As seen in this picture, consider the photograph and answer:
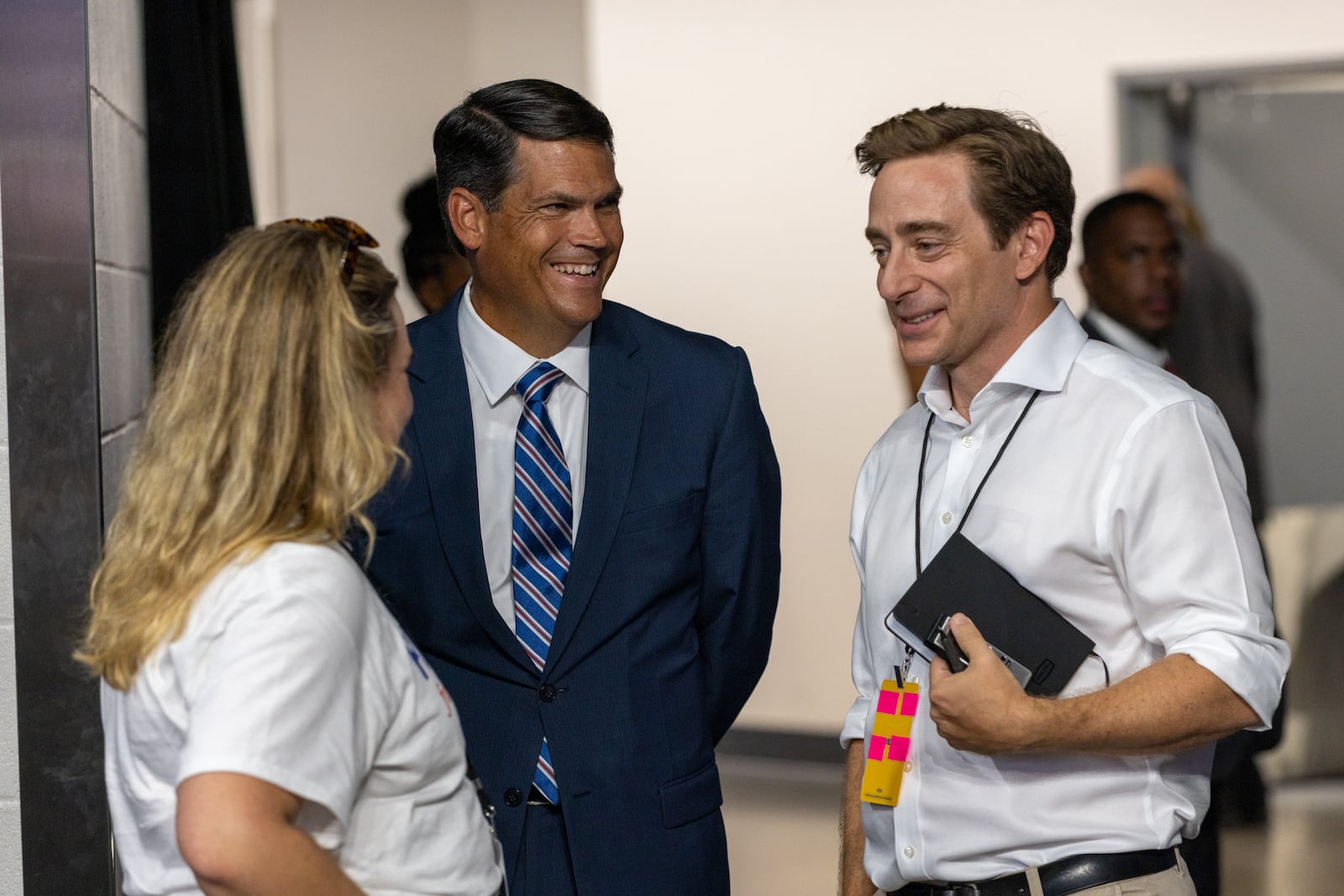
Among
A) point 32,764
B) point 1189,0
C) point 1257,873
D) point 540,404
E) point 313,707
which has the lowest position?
point 1257,873

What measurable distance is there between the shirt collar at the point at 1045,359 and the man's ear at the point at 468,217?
0.78m

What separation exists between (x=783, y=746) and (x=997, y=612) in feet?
12.6

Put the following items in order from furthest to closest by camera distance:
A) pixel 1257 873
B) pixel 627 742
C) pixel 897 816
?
pixel 1257 873 → pixel 627 742 → pixel 897 816

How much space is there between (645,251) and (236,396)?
4039mm

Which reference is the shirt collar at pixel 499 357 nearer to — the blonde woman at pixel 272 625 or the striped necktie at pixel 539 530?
the striped necktie at pixel 539 530

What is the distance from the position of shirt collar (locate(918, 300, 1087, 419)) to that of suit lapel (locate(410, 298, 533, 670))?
0.66 m

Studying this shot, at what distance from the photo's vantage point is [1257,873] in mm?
3889

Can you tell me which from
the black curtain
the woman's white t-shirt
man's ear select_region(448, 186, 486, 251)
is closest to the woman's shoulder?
the woman's white t-shirt

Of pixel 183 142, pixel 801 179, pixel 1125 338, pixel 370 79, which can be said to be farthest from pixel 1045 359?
pixel 370 79

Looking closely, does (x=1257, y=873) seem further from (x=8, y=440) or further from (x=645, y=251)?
(x=8, y=440)

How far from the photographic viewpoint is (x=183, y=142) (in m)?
2.41

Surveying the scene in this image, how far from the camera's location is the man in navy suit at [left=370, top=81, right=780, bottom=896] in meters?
1.81

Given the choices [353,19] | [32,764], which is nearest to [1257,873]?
[32,764]

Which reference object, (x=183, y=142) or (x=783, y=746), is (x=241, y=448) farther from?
(x=783, y=746)
